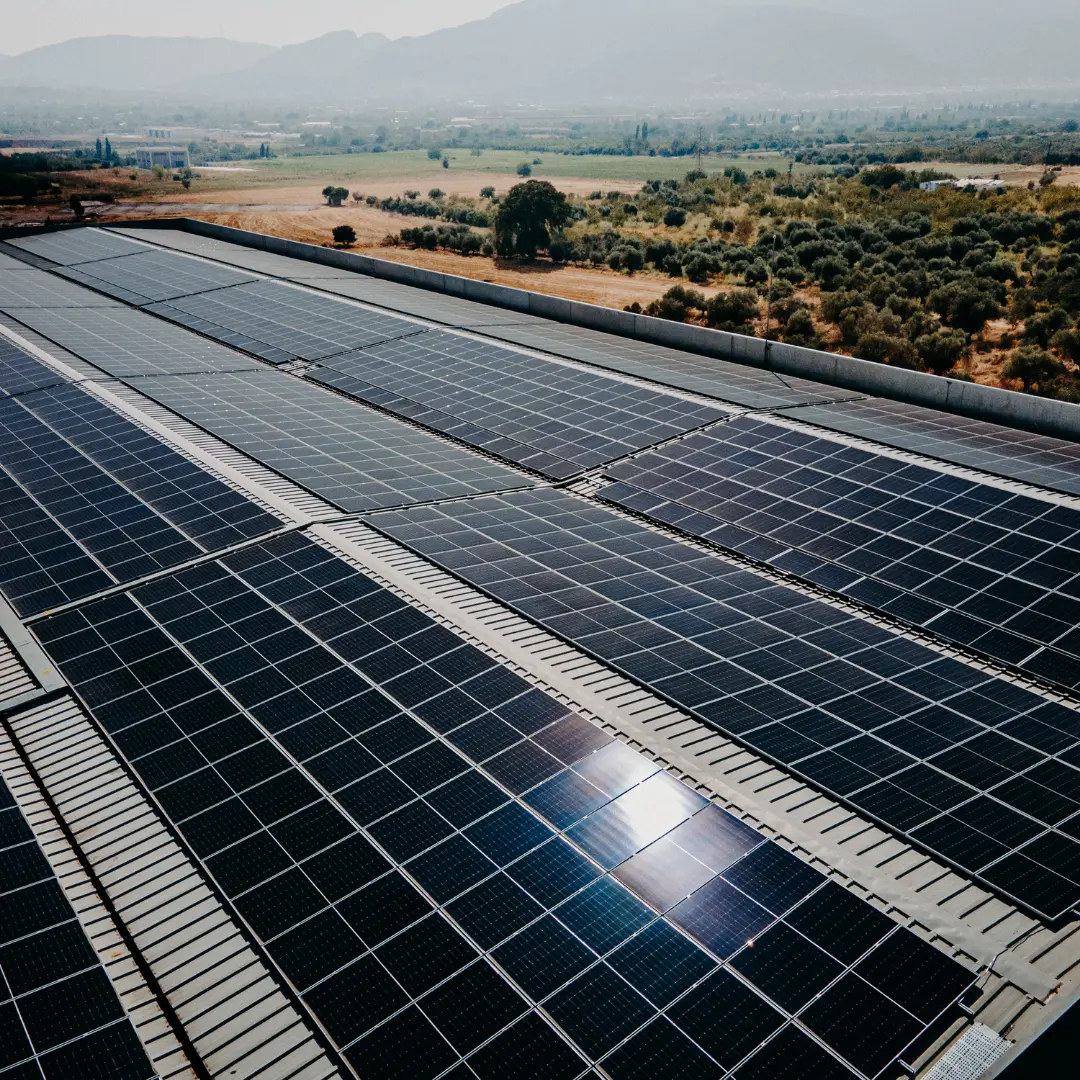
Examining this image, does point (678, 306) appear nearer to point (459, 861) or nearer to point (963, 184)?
point (459, 861)

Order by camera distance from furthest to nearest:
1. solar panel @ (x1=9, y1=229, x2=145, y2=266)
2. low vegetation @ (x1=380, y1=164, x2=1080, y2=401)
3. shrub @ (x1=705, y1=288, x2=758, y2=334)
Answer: solar panel @ (x1=9, y1=229, x2=145, y2=266)
shrub @ (x1=705, y1=288, x2=758, y2=334)
low vegetation @ (x1=380, y1=164, x2=1080, y2=401)

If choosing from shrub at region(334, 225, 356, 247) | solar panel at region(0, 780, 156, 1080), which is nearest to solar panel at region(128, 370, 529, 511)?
solar panel at region(0, 780, 156, 1080)

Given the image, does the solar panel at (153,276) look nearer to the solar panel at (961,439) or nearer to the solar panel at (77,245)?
the solar panel at (77,245)

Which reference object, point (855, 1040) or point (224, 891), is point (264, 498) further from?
point (855, 1040)

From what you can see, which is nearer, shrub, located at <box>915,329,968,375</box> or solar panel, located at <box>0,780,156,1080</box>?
solar panel, located at <box>0,780,156,1080</box>

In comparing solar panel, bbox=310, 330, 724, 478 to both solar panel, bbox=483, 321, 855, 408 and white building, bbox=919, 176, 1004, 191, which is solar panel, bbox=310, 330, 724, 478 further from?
white building, bbox=919, 176, 1004, 191

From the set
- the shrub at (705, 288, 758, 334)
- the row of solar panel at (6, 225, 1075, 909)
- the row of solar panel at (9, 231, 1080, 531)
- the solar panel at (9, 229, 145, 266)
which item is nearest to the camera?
the row of solar panel at (6, 225, 1075, 909)

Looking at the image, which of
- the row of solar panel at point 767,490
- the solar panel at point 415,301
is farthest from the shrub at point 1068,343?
the row of solar panel at point 767,490
